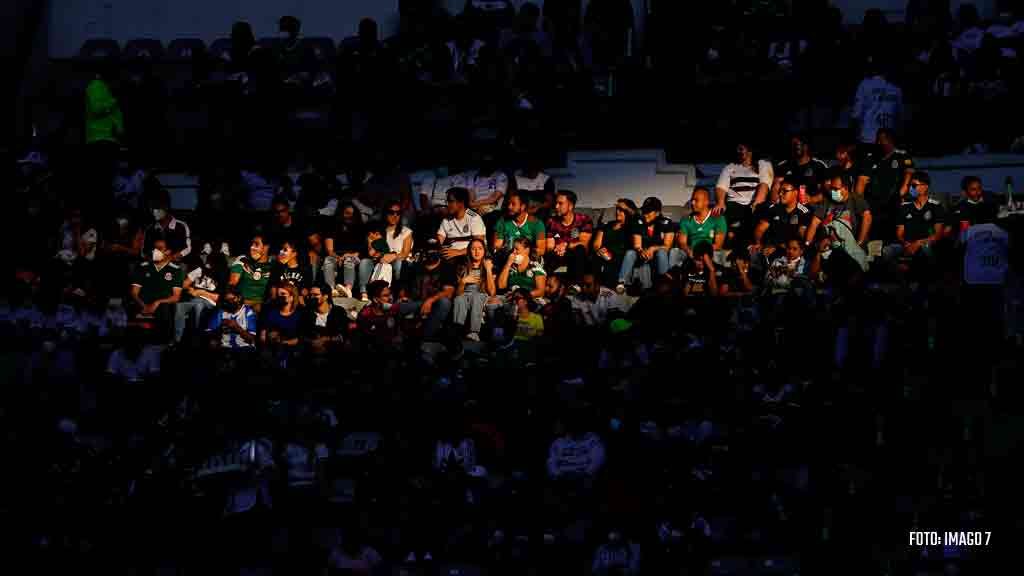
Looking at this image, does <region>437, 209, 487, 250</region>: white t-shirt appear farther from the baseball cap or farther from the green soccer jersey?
the green soccer jersey

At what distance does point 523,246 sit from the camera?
2067cm

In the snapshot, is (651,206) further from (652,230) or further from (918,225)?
(918,225)

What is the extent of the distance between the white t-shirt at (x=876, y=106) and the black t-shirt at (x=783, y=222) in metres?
1.97

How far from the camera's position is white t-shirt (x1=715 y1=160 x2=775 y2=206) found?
21.8 metres

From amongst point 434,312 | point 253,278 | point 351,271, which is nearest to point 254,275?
point 253,278

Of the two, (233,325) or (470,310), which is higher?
(470,310)

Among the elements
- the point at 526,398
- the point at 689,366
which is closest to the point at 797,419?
the point at 689,366

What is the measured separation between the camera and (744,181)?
21812 millimetres

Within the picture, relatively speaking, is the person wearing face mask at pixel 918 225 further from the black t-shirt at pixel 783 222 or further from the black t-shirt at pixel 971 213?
the black t-shirt at pixel 783 222

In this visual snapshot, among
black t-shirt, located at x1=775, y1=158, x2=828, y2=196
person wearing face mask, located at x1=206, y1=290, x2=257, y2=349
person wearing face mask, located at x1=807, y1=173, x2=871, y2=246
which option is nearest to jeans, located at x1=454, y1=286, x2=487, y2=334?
person wearing face mask, located at x1=206, y1=290, x2=257, y2=349

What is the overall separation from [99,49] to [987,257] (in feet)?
41.4

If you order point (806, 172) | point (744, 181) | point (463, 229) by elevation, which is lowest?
point (463, 229)

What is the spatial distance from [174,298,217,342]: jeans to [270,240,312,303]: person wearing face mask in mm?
791

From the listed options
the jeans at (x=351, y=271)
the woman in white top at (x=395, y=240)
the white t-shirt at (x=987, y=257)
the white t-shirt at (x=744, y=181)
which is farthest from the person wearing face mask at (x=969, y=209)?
the jeans at (x=351, y=271)
